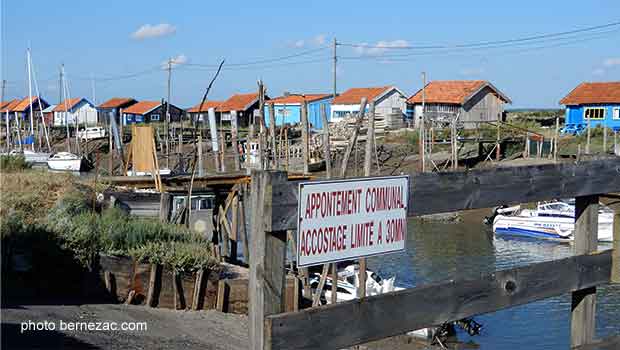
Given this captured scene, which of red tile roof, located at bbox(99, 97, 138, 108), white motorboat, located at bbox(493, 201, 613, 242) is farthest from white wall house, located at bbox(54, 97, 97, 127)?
white motorboat, located at bbox(493, 201, 613, 242)

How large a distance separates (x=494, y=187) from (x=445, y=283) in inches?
22.9

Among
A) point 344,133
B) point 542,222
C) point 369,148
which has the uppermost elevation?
point 369,148

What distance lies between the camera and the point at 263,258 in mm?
3021

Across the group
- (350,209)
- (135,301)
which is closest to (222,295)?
(135,301)

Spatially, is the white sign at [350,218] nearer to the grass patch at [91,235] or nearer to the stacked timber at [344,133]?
the grass patch at [91,235]

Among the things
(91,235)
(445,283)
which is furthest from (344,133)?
(445,283)

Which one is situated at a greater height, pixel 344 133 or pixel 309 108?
pixel 309 108

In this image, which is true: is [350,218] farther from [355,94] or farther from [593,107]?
[355,94]

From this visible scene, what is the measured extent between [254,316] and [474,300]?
1.26 metres

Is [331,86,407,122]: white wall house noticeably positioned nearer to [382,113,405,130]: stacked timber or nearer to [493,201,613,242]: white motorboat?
[382,113,405,130]: stacked timber

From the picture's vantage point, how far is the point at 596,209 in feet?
14.3

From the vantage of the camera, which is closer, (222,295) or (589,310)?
(589,310)

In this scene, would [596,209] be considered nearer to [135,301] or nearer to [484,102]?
[135,301]

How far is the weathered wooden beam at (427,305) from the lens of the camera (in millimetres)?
3116
